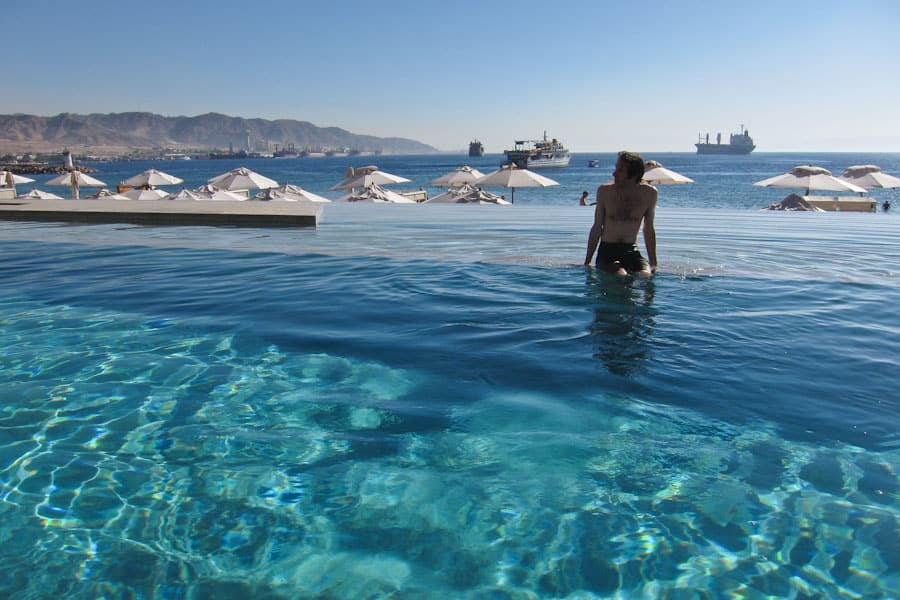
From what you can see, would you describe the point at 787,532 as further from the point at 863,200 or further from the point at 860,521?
the point at 863,200

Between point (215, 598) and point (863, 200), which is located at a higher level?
point (863, 200)

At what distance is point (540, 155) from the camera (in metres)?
101

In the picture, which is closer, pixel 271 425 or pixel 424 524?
pixel 424 524

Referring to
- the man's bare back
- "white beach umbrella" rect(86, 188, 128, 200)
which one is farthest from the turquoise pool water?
"white beach umbrella" rect(86, 188, 128, 200)

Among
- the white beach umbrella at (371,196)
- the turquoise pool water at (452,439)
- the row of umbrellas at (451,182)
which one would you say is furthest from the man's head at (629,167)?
the white beach umbrella at (371,196)

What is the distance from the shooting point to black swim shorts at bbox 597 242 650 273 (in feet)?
23.6

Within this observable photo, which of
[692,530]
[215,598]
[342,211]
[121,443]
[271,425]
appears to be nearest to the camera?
[215,598]

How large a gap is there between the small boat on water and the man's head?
8905 centimetres

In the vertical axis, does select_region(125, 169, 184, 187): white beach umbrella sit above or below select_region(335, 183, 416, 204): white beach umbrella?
above

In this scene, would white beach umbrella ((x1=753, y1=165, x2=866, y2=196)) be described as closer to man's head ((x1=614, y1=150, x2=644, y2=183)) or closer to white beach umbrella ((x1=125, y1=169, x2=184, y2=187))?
man's head ((x1=614, y1=150, x2=644, y2=183))

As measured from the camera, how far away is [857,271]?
8016 mm

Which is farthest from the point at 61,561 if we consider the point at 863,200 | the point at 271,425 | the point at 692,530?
the point at 863,200

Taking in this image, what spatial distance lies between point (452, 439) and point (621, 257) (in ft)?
14.5

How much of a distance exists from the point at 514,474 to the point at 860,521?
1.46 m
